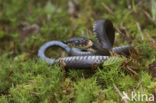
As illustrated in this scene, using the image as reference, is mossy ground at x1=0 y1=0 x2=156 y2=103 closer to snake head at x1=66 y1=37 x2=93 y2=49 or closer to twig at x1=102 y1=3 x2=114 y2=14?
twig at x1=102 y1=3 x2=114 y2=14

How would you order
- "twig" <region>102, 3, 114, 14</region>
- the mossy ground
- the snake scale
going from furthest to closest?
"twig" <region>102, 3, 114, 14</region> < the snake scale < the mossy ground

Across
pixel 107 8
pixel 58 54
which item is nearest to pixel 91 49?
pixel 58 54

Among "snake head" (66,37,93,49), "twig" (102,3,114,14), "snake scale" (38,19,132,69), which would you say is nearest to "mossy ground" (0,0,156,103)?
"twig" (102,3,114,14)

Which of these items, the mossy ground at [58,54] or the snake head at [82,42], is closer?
the mossy ground at [58,54]

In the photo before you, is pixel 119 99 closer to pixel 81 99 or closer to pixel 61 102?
pixel 81 99

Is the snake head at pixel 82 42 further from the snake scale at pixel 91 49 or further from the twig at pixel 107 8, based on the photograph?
the twig at pixel 107 8

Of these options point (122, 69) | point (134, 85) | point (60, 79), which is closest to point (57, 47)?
point (60, 79)

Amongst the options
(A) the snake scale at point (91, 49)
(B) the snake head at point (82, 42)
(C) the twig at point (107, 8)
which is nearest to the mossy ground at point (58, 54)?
(C) the twig at point (107, 8)
